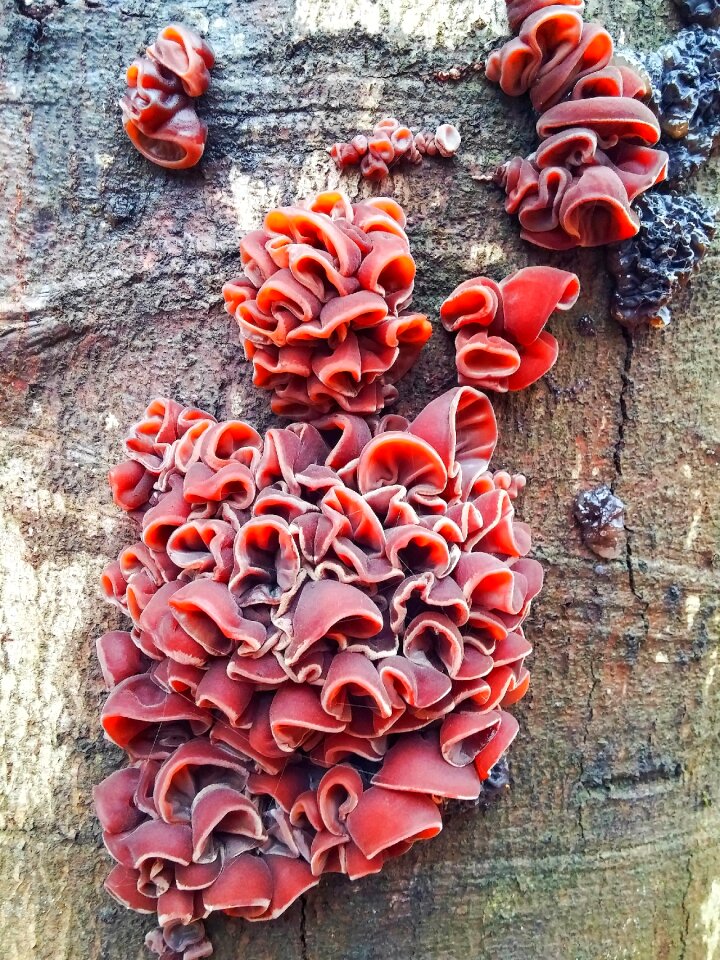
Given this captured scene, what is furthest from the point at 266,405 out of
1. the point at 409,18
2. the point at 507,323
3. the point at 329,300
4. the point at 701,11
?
the point at 701,11

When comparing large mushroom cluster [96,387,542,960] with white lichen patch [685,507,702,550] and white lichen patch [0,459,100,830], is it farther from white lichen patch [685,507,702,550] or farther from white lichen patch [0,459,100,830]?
white lichen patch [685,507,702,550]

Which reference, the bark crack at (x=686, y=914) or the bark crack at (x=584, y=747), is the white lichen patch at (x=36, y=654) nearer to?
the bark crack at (x=584, y=747)

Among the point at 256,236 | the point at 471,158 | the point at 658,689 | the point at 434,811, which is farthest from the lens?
the point at 658,689

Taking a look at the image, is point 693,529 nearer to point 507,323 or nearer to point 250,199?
point 507,323

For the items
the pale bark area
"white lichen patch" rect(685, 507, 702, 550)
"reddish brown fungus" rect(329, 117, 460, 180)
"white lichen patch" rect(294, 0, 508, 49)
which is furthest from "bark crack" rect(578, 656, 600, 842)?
"white lichen patch" rect(294, 0, 508, 49)

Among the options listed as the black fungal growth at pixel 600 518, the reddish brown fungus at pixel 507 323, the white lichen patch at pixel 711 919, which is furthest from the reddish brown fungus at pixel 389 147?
the white lichen patch at pixel 711 919

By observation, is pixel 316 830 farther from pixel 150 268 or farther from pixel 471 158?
pixel 471 158

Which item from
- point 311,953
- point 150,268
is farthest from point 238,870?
point 150,268
